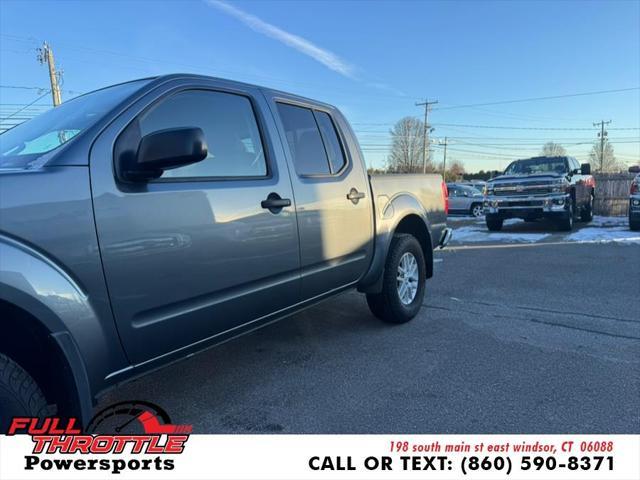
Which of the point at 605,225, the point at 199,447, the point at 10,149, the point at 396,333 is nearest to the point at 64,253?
the point at 10,149

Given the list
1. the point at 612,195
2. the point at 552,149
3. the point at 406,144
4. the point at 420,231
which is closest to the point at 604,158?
the point at 552,149

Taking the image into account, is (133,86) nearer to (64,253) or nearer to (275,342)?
(64,253)

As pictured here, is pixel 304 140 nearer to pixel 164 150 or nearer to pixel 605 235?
pixel 164 150

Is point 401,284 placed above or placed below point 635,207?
below

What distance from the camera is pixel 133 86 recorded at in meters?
2.40

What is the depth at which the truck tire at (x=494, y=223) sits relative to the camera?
1251cm

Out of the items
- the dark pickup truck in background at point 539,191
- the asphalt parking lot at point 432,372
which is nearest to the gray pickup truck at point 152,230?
the asphalt parking lot at point 432,372

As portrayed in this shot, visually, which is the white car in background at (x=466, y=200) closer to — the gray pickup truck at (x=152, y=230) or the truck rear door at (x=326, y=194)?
the truck rear door at (x=326, y=194)

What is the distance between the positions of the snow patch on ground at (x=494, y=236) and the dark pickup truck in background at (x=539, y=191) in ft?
1.67

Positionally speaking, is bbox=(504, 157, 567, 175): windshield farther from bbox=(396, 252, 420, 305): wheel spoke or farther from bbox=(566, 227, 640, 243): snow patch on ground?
bbox=(396, 252, 420, 305): wheel spoke

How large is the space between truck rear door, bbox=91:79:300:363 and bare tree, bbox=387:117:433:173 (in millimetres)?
64262

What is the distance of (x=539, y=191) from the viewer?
1159 centimetres

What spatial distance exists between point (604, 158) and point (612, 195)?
6943 cm

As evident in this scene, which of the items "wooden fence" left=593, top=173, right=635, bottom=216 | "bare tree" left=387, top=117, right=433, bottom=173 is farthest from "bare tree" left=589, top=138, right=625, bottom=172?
"wooden fence" left=593, top=173, right=635, bottom=216
